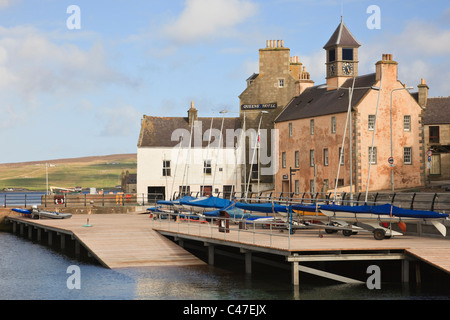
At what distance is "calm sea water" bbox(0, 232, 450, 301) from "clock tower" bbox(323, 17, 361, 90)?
3751cm

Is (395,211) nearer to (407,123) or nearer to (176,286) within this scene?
(176,286)

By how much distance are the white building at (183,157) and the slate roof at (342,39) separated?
14.8 m

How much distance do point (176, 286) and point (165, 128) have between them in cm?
5121

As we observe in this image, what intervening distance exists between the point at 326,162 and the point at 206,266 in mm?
32780

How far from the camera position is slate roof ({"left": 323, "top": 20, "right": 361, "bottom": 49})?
229 feet

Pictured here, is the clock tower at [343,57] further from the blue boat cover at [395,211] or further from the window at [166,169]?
the blue boat cover at [395,211]

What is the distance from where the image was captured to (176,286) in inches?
1160

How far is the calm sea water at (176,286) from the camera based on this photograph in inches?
1089

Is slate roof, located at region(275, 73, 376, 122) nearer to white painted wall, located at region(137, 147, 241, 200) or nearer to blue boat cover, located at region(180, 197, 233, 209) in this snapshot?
white painted wall, located at region(137, 147, 241, 200)

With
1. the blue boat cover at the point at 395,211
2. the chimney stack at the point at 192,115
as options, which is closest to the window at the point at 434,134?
the chimney stack at the point at 192,115

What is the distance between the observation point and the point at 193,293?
92.4 ft

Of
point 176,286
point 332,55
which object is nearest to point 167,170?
point 332,55

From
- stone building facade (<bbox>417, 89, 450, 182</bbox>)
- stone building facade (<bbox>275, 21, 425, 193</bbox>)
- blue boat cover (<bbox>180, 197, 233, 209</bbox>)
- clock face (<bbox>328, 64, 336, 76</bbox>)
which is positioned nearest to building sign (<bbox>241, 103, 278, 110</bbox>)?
stone building facade (<bbox>275, 21, 425, 193</bbox>)
